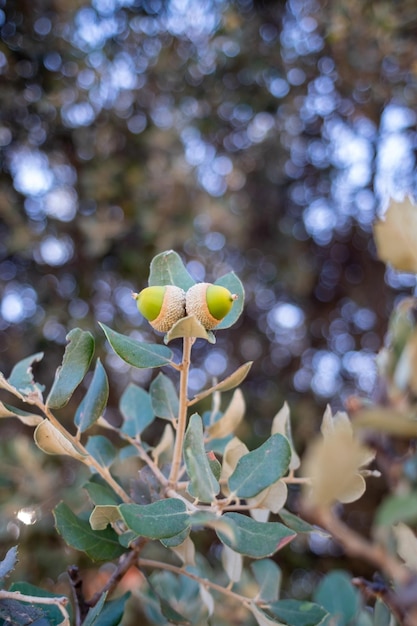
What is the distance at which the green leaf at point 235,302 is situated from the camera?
1.70 feet

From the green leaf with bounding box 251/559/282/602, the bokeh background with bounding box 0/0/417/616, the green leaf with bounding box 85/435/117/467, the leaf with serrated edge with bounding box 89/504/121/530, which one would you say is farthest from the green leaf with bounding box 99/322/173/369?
the bokeh background with bounding box 0/0/417/616

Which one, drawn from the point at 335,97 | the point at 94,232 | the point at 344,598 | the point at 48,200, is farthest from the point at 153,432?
the point at 335,97

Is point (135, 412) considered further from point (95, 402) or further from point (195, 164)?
point (195, 164)

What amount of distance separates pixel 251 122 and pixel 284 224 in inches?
17.9

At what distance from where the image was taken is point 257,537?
1.40 ft

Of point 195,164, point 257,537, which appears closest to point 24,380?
point 257,537

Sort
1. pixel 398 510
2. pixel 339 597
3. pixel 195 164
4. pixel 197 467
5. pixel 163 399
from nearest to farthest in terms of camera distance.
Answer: pixel 398 510 → pixel 197 467 → pixel 163 399 → pixel 339 597 → pixel 195 164

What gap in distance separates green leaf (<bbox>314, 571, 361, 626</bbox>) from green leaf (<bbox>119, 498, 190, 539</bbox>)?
40cm

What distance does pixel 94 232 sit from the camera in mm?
1730

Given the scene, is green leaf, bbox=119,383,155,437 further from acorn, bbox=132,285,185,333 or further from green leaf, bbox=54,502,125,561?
acorn, bbox=132,285,185,333

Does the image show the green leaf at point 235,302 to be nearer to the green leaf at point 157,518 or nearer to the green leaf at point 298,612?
the green leaf at point 157,518

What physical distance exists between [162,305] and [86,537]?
0.25 m

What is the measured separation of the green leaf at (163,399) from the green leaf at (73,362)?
0.14 m

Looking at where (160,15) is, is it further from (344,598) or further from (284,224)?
(344,598)
